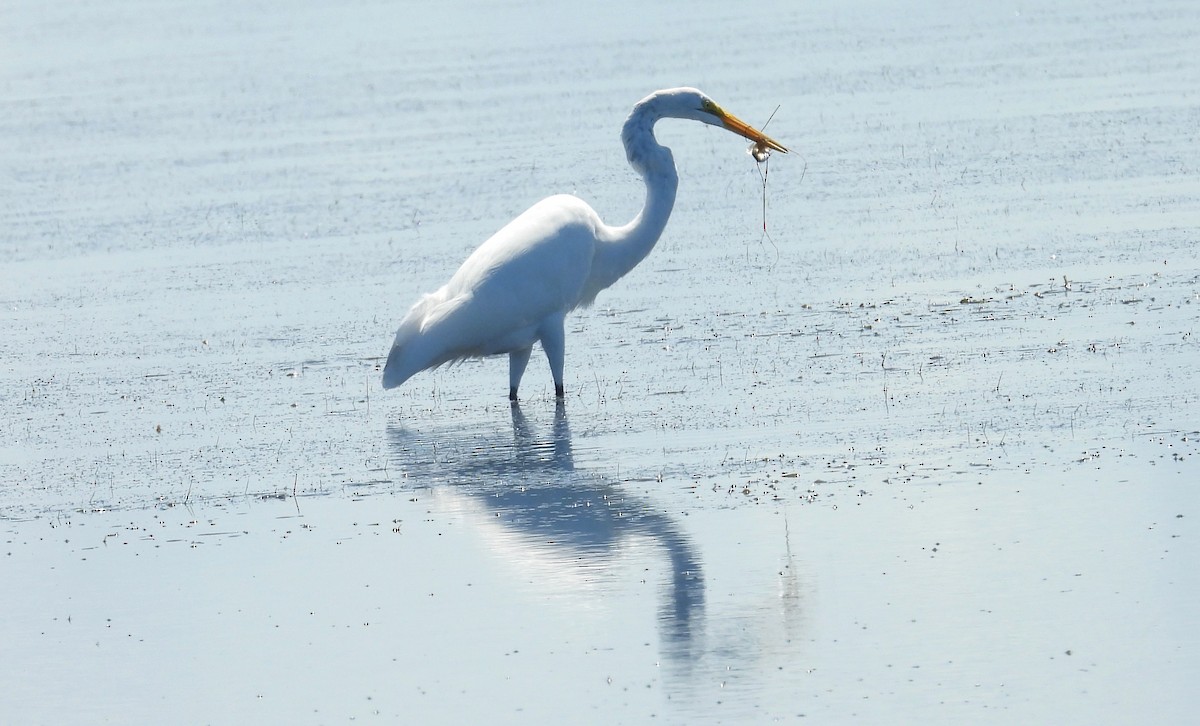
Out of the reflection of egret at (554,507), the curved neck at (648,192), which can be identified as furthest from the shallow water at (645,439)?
the curved neck at (648,192)

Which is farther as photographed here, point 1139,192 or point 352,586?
point 1139,192

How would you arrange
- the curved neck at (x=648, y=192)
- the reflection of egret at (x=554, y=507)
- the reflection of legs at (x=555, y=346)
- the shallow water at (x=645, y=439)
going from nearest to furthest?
the shallow water at (x=645, y=439), the reflection of egret at (x=554, y=507), the reflection of legs at (x=555, y=346), the curved neck at (x=648, y=192)

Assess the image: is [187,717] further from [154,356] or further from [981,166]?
[981,166]

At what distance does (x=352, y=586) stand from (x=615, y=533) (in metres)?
1.26

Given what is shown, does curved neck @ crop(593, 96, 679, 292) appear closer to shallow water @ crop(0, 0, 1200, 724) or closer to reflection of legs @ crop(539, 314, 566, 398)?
shallow water @ crop(0, 0, 1200, 724)

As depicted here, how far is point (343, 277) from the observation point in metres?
16.9

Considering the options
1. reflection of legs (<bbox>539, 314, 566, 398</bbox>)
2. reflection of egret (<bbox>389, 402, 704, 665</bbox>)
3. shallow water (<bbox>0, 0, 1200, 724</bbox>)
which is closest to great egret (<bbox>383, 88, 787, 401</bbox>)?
reflection of legs (<bbox>539, 314, 566, 398</bbox>)

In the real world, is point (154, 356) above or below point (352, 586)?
above

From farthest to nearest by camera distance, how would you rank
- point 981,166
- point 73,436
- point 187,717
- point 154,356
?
point 981,166 < point 154,356 < point 73,436 < point 187,717

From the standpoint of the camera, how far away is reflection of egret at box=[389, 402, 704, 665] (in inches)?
326

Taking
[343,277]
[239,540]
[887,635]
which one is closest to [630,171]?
[343,277]

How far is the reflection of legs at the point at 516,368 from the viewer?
12375mm

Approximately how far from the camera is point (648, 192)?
13266 millimetres

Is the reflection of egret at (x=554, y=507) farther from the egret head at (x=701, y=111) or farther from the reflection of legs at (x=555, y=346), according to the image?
the egret head at (x=701, y=111)
